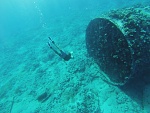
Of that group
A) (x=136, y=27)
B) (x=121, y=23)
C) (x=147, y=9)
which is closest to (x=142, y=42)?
(x=136, y=27)

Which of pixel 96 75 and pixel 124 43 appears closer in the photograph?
pixel 124 43

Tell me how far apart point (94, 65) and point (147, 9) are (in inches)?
123

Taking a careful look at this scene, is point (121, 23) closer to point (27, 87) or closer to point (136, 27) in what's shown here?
point (136, 27)

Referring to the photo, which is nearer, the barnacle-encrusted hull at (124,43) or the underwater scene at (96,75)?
the barnacle-encrusted hull at (124,43)

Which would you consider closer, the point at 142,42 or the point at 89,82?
the point at 142,42

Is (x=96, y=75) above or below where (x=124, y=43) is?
below

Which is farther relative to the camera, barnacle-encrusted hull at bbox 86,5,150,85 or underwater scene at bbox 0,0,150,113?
underwater scene at bbox 0,0,150,113

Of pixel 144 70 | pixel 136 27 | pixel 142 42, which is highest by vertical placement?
pixel 136 27

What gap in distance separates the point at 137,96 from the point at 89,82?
1990 millimetres

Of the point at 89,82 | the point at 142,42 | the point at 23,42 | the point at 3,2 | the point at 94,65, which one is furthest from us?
the point at 3,2

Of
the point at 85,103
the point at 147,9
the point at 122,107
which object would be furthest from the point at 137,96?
the point at 147,9

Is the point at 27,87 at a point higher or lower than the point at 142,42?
lower

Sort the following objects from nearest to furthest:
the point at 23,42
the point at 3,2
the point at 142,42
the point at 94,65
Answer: the point at 142,42 → the point at 94,65 → the point at 23,42 → the point at 3,2

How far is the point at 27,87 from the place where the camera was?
8.30 m
